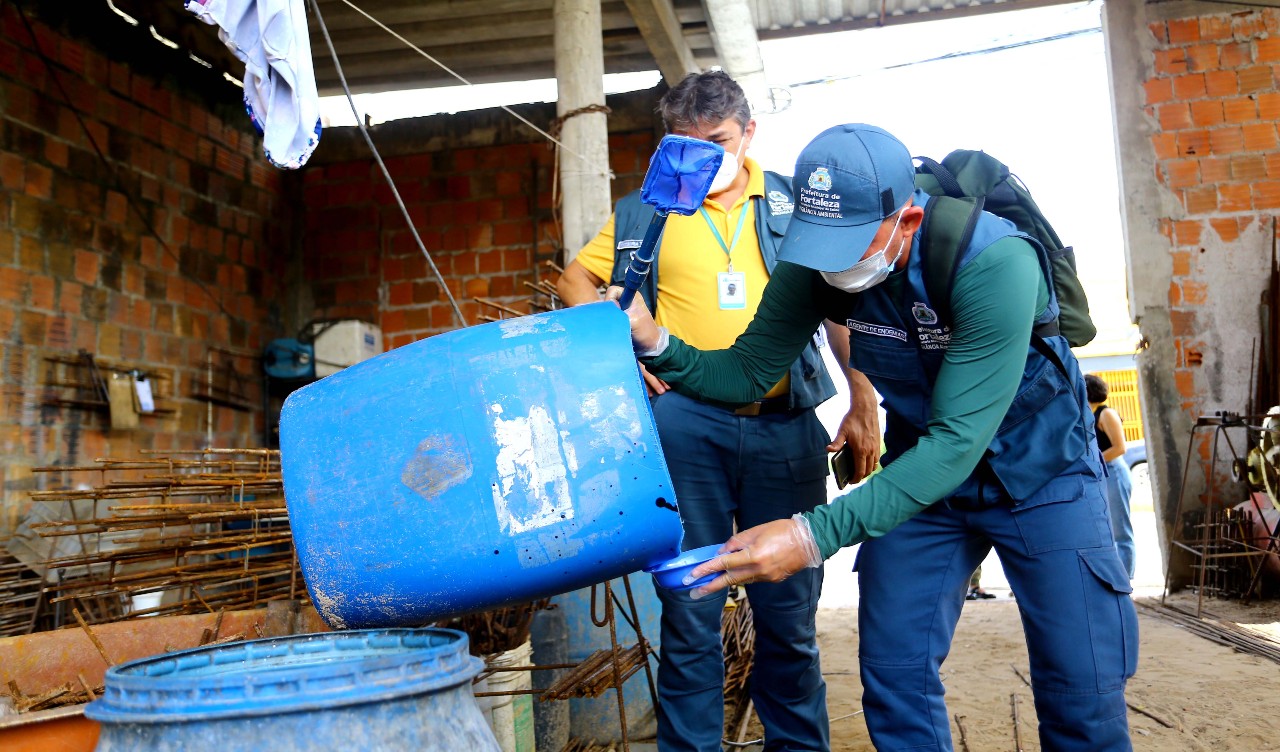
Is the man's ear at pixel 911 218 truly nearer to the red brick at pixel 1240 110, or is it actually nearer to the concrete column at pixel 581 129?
the concrete column at pixel 581 129

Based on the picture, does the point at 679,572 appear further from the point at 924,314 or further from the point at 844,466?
the point at 844,466

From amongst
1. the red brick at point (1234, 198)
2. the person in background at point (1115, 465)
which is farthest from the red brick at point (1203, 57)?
the person in background at point (1115, 465)

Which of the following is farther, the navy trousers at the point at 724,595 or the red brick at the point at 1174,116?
the red brick at the point at 1174,116

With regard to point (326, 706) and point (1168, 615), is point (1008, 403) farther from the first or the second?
point (1168, 615)

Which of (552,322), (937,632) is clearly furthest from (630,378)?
(937,632)

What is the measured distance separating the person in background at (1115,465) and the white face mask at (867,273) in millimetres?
4234

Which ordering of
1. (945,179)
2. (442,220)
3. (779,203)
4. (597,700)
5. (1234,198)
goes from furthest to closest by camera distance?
(442,220), (1234,198), (597,700), (779,203), (945,179)

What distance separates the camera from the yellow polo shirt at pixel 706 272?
2.67 meters

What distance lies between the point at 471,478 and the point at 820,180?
81cm

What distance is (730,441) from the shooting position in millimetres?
2557

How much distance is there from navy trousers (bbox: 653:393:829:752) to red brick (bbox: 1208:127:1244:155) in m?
5.05

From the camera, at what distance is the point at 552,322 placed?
67.4 inches

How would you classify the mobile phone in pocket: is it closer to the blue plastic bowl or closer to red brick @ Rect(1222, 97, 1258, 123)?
the blue plastic bowl

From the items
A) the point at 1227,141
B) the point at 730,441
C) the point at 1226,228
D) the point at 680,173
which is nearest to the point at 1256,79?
the point at 1227,141
